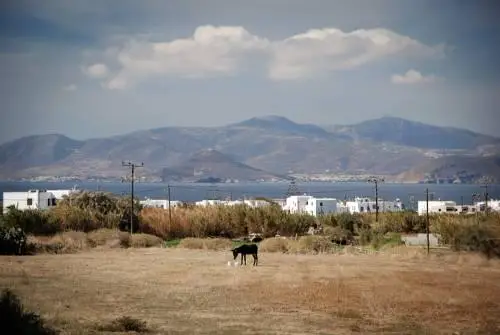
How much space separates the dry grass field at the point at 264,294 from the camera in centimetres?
1391

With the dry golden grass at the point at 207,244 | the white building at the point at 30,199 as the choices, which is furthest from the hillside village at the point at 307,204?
the dry golden grass at the point at 207,244

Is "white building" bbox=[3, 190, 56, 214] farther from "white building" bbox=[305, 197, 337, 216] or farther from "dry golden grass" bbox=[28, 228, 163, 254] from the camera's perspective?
"dry golden grass" bbox=[28, 228, 163, 254]

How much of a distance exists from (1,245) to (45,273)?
31.4 feet

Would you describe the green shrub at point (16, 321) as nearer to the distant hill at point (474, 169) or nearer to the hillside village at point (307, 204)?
the hillside village at point (307, 204)

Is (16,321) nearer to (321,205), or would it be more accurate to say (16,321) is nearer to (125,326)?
(125,326)

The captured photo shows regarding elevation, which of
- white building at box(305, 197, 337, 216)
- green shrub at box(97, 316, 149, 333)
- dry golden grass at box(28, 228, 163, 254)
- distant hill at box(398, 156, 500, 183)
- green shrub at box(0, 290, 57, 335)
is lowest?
green shrub at box(97, 316, 149, 333)

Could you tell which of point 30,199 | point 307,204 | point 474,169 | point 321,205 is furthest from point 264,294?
point 474,169

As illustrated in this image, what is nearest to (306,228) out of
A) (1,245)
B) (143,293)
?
(1,245)

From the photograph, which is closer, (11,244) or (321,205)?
(11,244)

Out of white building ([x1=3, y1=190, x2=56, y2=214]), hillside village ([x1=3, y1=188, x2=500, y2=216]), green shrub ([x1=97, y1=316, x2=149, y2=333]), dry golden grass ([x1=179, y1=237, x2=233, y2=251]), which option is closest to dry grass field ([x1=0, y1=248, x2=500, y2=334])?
green shrub ([x1=97, y1=316, x2=149, y2=333])

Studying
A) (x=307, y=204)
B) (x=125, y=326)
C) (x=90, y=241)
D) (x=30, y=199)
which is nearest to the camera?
(x=125, y=326)

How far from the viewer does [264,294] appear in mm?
18109

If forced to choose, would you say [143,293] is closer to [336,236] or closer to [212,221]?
[336,236]

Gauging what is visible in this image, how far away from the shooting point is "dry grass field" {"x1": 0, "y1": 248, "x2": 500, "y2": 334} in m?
13.9
